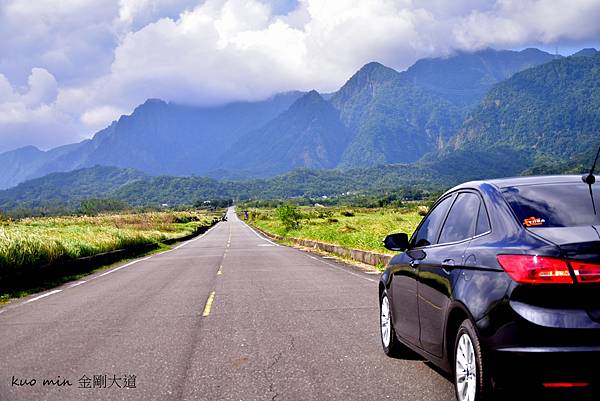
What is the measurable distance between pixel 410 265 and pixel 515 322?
6.88ft

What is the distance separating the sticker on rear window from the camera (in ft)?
13.7

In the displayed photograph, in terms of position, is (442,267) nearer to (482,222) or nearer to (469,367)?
(482,222)

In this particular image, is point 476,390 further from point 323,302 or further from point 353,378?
point 323,302

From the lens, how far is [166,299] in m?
12.1

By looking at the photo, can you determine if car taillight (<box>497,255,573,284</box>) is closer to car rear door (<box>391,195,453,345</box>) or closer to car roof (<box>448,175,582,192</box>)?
car roof (<box>448,175,582,192</box>)

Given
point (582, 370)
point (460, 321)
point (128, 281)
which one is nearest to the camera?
Answer: point (582, 370)

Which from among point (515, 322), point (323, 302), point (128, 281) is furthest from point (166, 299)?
point (515, 322)

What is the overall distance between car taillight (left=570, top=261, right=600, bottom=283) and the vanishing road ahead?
6.51ft

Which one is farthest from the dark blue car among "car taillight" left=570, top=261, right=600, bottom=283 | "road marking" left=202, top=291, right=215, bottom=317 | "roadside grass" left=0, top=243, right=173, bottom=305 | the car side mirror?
"roadside grass" left=0, top=243, right=173, bottom=305

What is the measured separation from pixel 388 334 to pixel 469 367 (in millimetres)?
2401

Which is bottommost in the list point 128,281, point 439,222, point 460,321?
point 128,281

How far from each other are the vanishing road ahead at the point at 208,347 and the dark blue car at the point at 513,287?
0.90m

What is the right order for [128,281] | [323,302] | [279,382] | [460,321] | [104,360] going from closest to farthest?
[460,321] < [279,382] < [104,360] < [323,302] < [128,281]

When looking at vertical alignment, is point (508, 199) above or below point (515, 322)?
above
